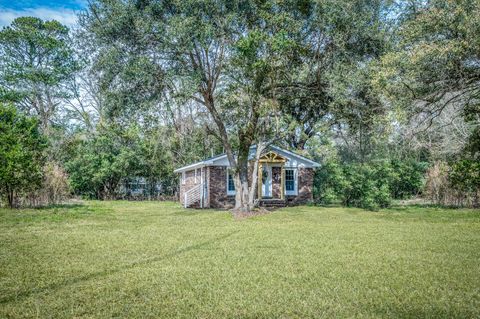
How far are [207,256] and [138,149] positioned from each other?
2374 cm

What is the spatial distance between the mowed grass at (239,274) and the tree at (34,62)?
23.5 meters

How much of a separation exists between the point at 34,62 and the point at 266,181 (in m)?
21.7

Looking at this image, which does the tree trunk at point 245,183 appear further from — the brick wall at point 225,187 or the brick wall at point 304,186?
the brick wall at point 304,186

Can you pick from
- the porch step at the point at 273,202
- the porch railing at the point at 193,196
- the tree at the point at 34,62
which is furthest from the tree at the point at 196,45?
the tree at the point at 34,62

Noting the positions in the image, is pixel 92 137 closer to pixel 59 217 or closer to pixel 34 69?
pixel 34 69

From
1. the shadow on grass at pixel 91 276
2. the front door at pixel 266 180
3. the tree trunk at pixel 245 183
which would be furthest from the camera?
the front door at pixel 266 180

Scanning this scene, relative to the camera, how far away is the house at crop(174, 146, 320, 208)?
21.9 m

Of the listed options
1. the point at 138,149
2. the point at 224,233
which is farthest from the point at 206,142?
the point at 224,233

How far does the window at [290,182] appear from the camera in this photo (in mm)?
23219

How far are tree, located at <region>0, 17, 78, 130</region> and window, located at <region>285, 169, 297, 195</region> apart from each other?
822 inches

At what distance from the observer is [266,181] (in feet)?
74.8

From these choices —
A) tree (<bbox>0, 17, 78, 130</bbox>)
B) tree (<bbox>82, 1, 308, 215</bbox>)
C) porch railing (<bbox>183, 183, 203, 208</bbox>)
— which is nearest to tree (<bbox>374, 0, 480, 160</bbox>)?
tree (<bbox>82, 1, 308, 215</bbox>)

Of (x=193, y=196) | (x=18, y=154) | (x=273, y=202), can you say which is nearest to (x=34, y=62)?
(x=18, y=154)

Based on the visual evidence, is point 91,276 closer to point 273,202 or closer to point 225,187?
point 225,187
